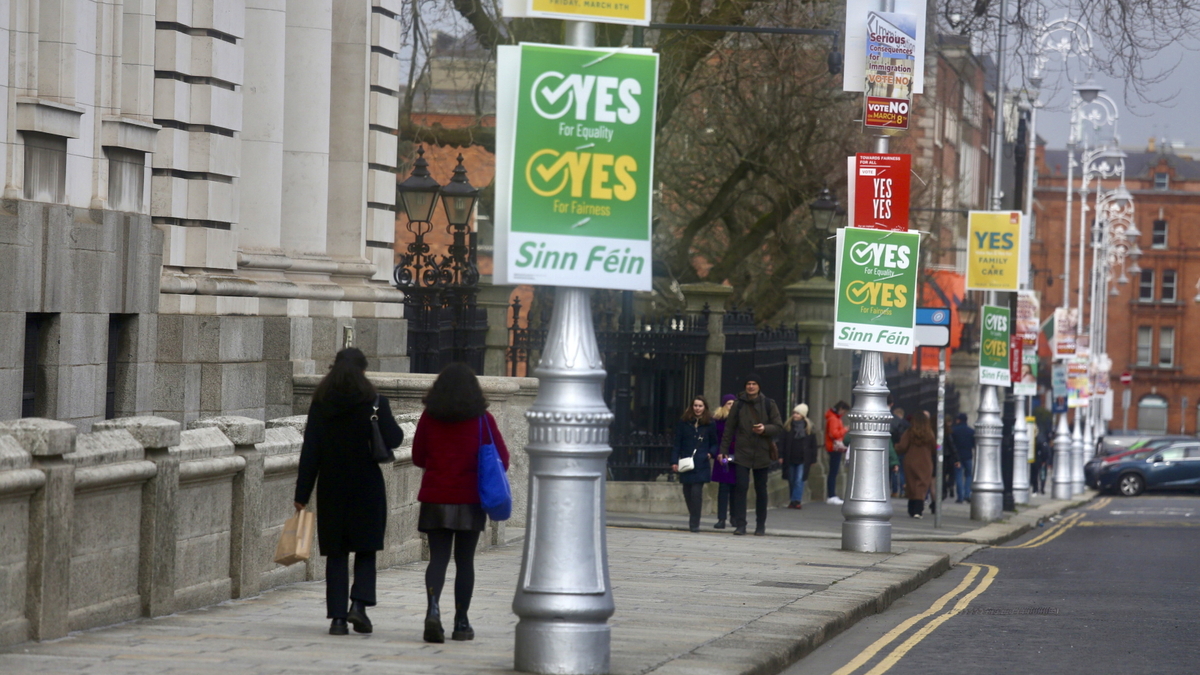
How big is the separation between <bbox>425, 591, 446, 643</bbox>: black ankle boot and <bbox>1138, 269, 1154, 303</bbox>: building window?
333ft

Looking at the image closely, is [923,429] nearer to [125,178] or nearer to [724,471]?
[724,471]

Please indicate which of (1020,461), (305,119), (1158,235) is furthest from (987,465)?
(1158,235)

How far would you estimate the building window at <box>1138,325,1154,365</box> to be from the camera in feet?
338

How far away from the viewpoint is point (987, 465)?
25.1 meters

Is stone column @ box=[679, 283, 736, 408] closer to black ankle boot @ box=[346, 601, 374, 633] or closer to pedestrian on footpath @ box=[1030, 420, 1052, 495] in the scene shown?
black ankle boot @ box=[346, 601, 374, 633]

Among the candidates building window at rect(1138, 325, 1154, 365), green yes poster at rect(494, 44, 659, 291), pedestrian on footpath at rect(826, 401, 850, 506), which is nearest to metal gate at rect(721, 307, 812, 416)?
pedestrian on footpath at rect(826, 401, 850, 506)

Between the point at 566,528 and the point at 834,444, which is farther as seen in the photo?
the point at 834,444

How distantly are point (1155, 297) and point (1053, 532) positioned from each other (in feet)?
276

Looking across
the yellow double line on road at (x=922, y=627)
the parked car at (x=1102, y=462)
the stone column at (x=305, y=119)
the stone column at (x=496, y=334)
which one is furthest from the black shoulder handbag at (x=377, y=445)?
the parked car at (x=1102, y=462)

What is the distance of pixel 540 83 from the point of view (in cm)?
755

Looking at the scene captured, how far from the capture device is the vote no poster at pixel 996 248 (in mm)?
24219

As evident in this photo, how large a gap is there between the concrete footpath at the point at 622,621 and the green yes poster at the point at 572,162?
77.6 inches

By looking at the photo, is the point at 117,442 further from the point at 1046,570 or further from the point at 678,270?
the point at 678,270

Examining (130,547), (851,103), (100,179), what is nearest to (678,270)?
(851,103)
